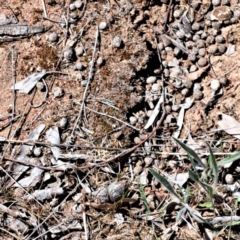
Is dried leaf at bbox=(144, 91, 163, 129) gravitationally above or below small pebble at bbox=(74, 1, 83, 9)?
below

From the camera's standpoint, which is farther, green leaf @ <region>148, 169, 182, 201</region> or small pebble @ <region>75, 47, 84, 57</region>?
small pebble @ <region>75, 47, 84, 57</region>

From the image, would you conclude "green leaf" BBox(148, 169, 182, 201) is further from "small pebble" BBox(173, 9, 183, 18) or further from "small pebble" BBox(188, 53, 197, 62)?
"small pebble" BBox(173, 9, 183, 18)

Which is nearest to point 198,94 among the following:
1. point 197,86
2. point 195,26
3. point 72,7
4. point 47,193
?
point 197,86

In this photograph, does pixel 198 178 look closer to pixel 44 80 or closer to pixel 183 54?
pixel 183 54

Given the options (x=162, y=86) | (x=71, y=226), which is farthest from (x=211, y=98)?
(x=71, y=226)

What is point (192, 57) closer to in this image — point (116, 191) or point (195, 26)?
point (195, 26)

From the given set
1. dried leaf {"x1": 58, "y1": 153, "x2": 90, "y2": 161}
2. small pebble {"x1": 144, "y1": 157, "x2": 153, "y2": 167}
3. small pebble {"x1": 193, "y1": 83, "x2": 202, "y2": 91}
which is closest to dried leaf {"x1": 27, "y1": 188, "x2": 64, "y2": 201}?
dried leaf {"x1": 58, "y1": 153, "x2": 90, "y2": 161}

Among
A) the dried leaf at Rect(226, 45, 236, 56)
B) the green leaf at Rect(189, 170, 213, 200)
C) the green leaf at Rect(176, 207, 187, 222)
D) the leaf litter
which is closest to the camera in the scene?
the green leaf at Rect(189, 170, 213, 200)

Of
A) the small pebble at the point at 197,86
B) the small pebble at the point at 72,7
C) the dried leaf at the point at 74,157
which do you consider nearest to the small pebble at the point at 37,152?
the dried leaf at the point at 74,157

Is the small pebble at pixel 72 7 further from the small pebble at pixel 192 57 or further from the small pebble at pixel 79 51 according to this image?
the small pebble at pixel 192 57
